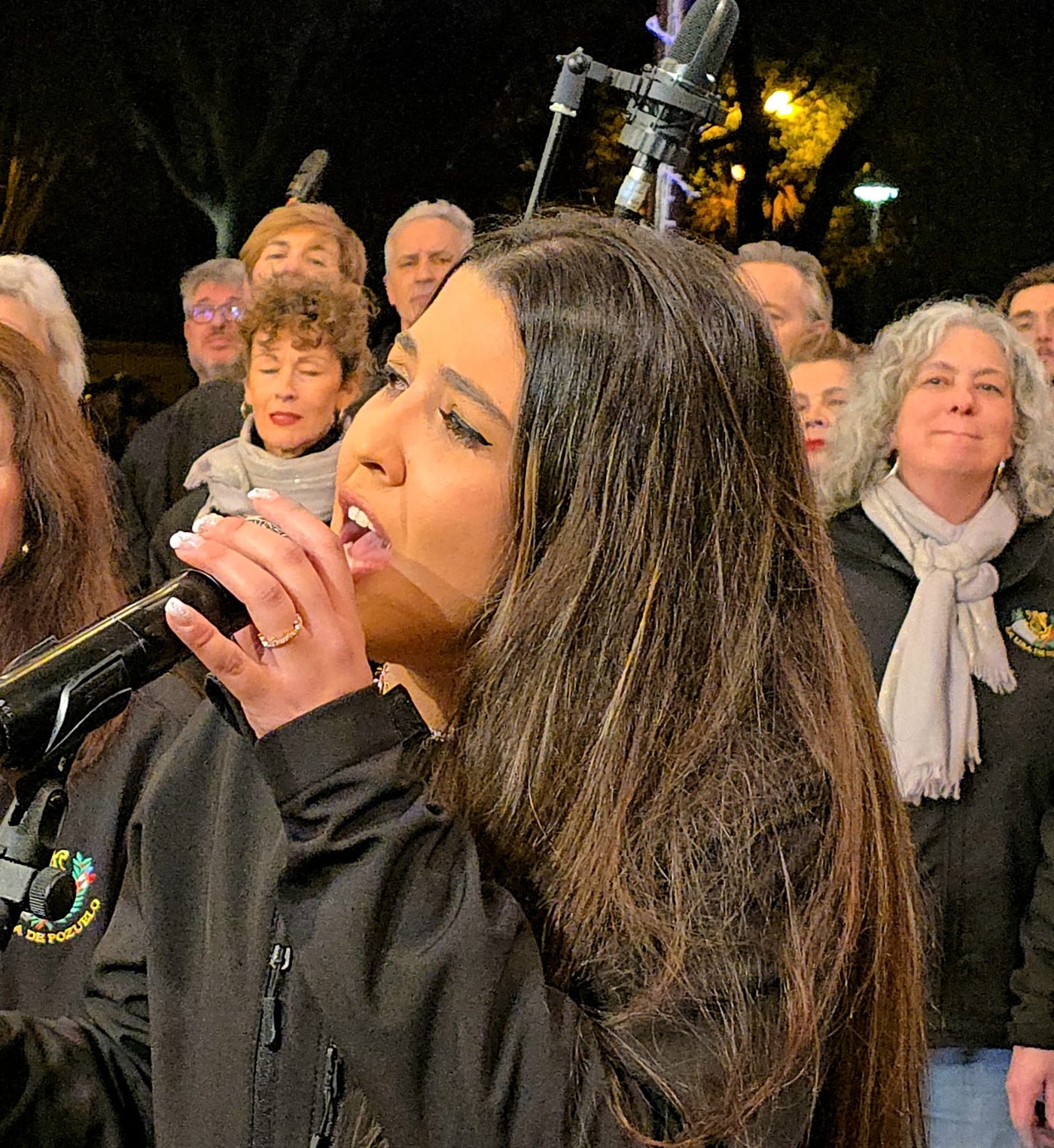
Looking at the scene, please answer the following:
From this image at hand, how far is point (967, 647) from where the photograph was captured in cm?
257

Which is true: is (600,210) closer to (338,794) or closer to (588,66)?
(338,794)

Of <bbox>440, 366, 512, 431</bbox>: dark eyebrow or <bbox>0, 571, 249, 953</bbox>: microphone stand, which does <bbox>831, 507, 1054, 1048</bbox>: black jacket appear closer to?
<bbox>440, 366, 512, 431</bbox>: dark eyebrow

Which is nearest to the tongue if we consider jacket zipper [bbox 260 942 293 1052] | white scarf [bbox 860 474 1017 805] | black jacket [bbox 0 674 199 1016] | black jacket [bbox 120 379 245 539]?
jacket zipper [bbox 260 942 293 1052]

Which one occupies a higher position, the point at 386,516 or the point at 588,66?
the point at 588,66

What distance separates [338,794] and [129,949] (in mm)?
449

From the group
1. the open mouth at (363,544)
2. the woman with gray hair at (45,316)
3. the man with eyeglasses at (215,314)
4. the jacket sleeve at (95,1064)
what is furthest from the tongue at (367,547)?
the man with eyeglasses at (215,314)

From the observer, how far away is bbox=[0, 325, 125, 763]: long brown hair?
1.75 m

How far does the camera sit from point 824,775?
1.04 meters

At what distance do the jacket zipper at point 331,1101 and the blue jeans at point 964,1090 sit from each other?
5.79 feet

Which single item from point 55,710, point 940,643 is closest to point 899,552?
point 940,643

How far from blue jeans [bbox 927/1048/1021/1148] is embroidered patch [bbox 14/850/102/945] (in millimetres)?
1553

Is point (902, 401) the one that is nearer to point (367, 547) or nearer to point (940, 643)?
point (940, 643)

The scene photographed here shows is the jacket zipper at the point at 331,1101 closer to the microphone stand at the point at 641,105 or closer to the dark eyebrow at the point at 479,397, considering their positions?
the dark eyebrow at the point at 479,397

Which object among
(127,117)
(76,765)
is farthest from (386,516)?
(127,117)
